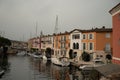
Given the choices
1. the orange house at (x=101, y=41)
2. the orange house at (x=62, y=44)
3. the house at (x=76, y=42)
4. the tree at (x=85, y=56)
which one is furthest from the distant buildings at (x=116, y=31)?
the orange house at (x=62, y=44)

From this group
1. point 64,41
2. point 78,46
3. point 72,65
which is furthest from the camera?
point 64,41

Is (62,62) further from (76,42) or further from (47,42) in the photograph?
(47,42)

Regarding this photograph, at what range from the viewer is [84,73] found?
158 ft

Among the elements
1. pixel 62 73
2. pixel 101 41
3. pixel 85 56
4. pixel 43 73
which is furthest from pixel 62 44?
pixel 62 73

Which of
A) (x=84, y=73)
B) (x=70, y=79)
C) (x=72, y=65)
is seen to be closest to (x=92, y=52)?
(x=72, y=65)

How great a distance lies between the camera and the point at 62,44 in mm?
85188

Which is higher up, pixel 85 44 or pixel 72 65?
pixel 85 44

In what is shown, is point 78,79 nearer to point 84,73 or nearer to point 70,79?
point 70,79

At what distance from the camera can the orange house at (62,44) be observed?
80850 mm

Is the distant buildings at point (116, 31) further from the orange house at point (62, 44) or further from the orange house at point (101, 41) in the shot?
the orange house at point (62, 44)

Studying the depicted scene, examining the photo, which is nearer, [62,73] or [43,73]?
[62,73]

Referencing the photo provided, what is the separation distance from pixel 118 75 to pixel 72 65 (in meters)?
40.2

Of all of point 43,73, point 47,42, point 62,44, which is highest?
point 47,42

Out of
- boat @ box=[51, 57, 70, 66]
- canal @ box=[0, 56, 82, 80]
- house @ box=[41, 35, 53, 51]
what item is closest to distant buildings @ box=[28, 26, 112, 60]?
boat @ box=[51, 57, 70, 66]
